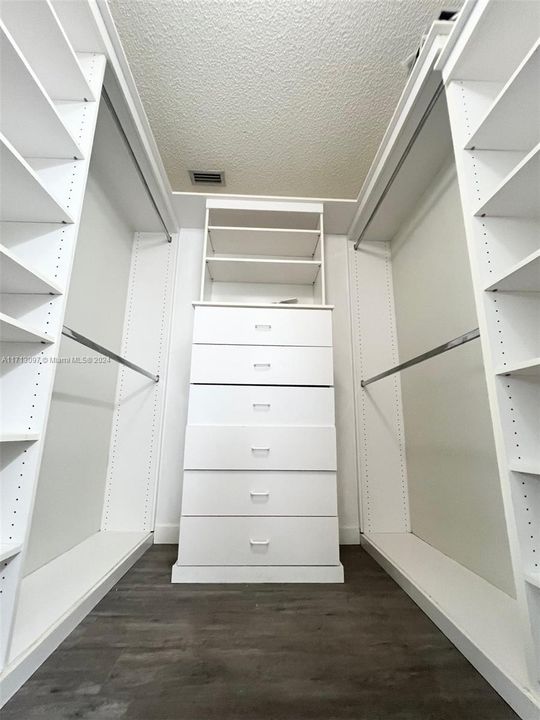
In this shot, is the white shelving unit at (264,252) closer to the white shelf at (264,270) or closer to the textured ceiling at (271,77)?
the white shelf at (264,270)

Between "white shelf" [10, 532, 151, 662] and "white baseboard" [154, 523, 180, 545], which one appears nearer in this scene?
"white shelf" [10, 532, 151, 662]

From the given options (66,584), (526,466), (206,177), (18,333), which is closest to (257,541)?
(66,584)

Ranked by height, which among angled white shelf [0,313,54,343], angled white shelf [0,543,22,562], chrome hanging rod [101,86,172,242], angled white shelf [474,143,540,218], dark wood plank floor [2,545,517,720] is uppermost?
chrome hanging rod [101,86,172,242]

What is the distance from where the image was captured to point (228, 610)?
3.41ft

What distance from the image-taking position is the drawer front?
4.68 feet

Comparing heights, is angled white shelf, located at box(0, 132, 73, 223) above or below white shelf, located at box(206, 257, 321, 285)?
below

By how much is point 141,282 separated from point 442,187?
1.75 m

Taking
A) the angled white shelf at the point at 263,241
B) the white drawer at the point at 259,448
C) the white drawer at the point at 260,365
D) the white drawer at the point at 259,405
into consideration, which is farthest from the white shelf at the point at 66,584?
the angled white shelf at the point at 263,241

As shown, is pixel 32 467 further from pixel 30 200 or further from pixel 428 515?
pixel 428 515

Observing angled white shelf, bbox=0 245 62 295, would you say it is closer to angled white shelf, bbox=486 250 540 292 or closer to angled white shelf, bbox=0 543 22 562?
angled white shelf, bbox=0 543 22 562

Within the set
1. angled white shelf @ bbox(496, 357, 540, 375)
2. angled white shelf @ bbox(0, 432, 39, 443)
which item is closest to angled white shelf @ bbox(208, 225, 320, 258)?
A: angled white shelf @ bbox(496, 357, 540, 375)

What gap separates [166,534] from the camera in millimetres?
1670

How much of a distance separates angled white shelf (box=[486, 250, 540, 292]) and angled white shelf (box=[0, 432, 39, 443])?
1153 mm

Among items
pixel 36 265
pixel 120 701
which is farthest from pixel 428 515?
pixel 36 265
